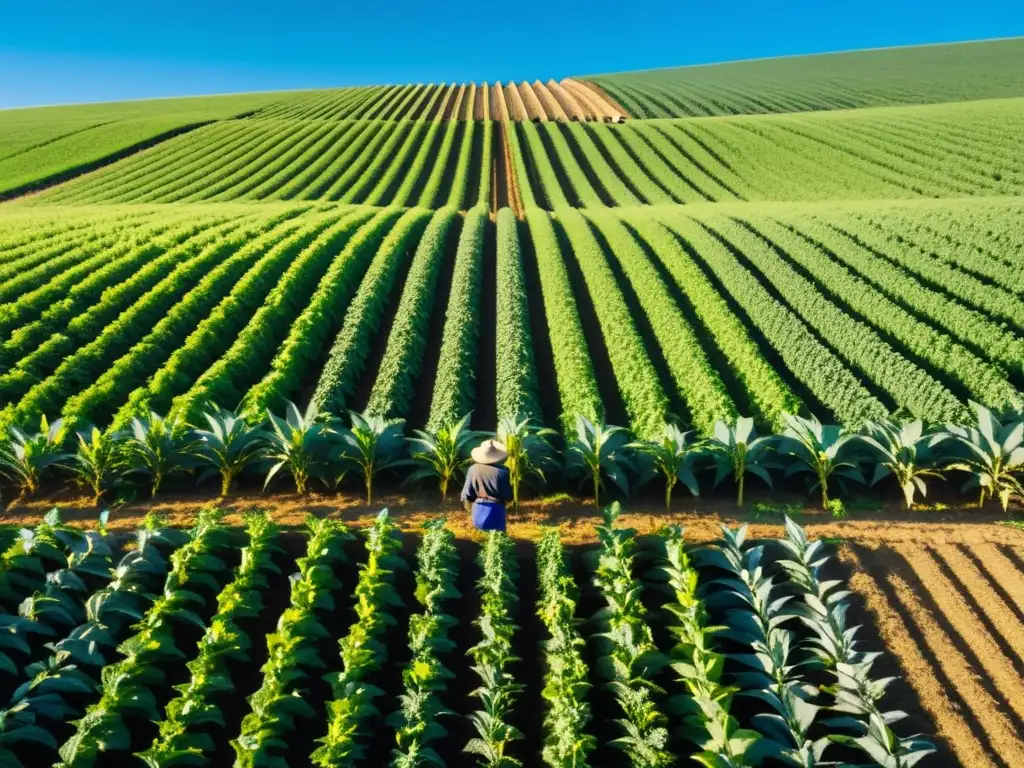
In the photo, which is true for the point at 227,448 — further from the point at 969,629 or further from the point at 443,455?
the point at 969,629

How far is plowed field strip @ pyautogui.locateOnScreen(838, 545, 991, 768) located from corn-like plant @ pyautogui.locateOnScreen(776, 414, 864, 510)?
69.4 inches

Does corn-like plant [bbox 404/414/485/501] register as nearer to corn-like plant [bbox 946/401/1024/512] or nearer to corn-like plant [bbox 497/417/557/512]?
corn-like plant [bbox 497/417/557/512]

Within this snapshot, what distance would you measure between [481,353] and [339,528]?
854 centimetres

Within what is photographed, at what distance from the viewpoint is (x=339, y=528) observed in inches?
339

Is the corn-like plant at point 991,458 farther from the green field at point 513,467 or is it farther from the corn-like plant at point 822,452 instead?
the corn-like plant at point 822,452

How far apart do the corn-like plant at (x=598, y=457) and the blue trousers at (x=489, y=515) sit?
7.13 feet

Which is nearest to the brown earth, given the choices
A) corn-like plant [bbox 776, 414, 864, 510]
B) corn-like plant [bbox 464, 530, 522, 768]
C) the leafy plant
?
corn-like plant [bbox 776, 414, 864, 510]

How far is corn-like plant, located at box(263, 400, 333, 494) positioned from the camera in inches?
410


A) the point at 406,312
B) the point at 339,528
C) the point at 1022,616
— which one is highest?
the point at 406,312

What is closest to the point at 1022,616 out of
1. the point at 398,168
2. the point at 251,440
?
the point at 251,440

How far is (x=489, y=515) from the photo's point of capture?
8602 millimetres

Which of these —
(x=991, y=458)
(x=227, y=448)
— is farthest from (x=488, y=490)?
(x=991, y=458)

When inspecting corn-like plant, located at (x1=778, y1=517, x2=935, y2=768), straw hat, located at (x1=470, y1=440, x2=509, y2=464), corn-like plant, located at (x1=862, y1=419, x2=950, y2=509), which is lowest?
corn-like plant, located at (x1=778, y1=517, x2=935, y2=768)

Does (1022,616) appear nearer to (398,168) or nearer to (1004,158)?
(1004,158)
